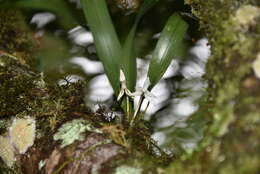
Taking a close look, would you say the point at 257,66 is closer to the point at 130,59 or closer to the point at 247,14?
the point at 247,14

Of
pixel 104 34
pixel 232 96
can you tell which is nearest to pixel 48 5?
pixel 104 34

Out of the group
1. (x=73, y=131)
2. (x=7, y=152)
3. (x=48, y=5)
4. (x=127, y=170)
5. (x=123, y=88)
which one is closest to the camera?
(x=127, y=170)

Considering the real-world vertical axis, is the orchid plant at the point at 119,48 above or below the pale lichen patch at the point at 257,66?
below

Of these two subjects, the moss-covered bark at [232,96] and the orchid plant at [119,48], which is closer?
the moss-covered bark at [232,96]

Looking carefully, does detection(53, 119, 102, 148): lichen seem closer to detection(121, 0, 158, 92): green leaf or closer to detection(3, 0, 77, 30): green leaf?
detection(121, 0, 158, 92): green leaf

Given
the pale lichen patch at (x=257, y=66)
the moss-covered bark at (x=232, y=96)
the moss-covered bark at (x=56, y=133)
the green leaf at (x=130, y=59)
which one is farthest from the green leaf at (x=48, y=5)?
the pale lichen patch at (x=257, y=66)

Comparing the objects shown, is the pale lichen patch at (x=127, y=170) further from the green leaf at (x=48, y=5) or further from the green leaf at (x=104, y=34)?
the green leaf at (x=48, y=5)
